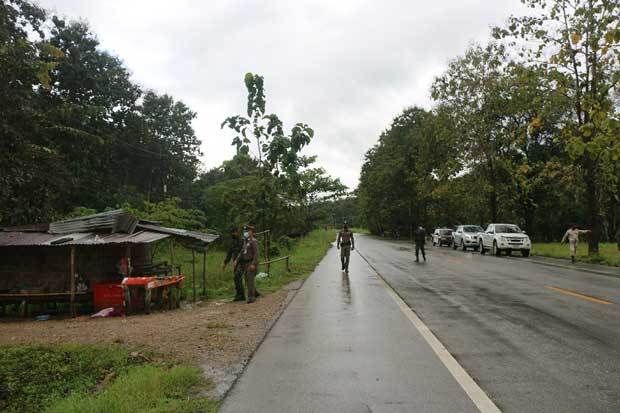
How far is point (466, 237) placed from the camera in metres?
34.0

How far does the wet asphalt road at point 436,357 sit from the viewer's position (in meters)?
4.41

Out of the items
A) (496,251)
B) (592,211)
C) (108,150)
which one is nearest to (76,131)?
(108,150)

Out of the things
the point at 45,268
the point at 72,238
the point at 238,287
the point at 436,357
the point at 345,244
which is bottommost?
the point at 436,357

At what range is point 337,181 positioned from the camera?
161ft

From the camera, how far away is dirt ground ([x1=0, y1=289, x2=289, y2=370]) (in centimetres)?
652

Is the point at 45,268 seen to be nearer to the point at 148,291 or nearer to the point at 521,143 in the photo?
the point at 148,291

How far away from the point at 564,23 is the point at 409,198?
40.2 metres

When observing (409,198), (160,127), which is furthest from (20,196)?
(409,198)

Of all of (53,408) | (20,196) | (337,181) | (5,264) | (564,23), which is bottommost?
(53,408)

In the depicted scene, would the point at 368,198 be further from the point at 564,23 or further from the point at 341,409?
the point at 341,409

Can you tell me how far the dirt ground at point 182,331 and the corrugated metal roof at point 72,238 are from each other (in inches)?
65.8

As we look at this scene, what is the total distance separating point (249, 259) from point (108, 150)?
111 feet

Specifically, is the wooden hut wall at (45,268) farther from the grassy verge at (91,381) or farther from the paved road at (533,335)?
the paved road at (533,335)

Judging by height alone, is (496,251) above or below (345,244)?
below
